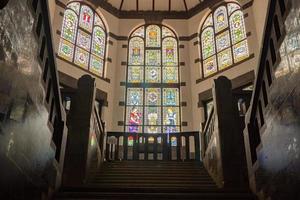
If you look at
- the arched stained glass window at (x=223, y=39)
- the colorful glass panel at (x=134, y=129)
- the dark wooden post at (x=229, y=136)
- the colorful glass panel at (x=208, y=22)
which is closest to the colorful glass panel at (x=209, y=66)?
the arched stained glass window at (x=223, y=39)

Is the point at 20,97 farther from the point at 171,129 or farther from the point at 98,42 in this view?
the point at 98,42

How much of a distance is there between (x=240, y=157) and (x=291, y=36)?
3.20 m

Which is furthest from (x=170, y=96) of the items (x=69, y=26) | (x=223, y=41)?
(x=69, y=26)

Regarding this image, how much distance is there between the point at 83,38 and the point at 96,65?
1012mm

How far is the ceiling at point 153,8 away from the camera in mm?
13695

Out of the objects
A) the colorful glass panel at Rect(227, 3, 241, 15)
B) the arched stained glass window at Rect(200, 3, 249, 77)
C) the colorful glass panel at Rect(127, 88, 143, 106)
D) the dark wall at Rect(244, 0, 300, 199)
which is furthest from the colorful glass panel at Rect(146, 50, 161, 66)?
the dark wall at Rect(244, 0, 300, 199)

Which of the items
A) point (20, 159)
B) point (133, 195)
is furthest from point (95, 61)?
point (20, 159)

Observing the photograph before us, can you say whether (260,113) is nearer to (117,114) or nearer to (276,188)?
(276,188)

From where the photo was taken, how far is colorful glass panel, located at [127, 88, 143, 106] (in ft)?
40.8

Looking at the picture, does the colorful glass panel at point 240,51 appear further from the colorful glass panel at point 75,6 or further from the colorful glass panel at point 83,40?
the colorful glass panel at point 75,6

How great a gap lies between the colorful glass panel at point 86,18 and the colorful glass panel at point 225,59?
4486mm

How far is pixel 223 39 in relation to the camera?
1248cm

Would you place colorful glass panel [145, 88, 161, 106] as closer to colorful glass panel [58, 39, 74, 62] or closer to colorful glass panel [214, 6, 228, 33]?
colorful glass panel [58, 39, 74, 62]

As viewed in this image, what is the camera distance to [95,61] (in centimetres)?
1243
